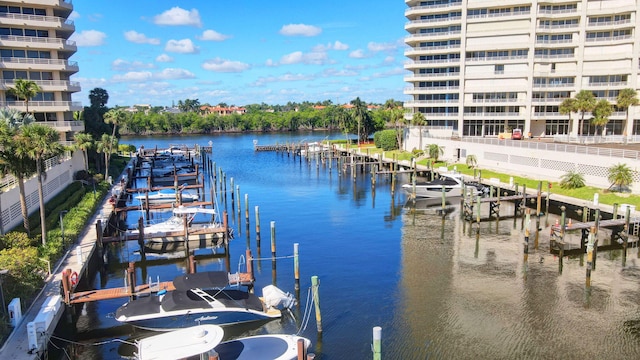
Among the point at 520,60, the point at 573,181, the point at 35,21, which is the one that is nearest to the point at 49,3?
the point at 35,21

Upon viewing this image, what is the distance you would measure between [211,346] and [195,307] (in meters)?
5.12

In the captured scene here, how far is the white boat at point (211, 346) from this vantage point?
20.9 m

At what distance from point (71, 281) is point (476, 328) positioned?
75.7ft

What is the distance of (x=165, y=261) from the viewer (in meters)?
38.9

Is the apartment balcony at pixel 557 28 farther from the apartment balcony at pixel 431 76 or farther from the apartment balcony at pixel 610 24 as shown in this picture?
the apartment balcony at pixel 431 76

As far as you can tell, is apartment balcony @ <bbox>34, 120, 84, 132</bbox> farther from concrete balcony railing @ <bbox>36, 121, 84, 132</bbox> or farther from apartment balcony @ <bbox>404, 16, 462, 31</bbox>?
apartment balcony @ <bbox>404, 16, 462, 31</bbox>

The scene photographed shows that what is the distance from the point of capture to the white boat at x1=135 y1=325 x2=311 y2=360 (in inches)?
821

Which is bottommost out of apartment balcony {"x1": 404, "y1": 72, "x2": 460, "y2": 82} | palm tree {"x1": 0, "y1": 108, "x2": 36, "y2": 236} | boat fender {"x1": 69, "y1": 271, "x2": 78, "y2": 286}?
boat fender {"x1": 69, "y1": 271, "x2": 78, "y2": 286}

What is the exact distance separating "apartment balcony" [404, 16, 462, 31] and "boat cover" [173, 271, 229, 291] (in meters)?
79.6

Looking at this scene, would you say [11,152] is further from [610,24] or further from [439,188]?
[610,24]

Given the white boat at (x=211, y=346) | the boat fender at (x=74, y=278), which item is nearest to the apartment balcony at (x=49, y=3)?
the boat fender at (x=74, y=278)

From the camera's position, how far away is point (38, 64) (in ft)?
202

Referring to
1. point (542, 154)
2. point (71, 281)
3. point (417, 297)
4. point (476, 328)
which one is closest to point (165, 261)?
point (71, 281)

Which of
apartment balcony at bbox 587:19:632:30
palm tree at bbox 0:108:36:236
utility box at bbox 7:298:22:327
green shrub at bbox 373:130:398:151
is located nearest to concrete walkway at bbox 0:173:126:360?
utility box at bbox 7:298:22:327
